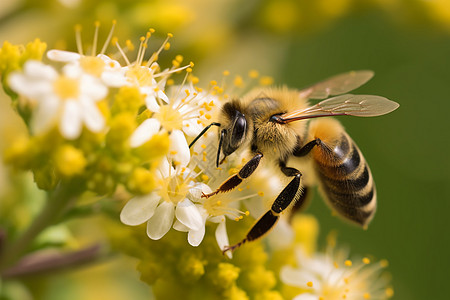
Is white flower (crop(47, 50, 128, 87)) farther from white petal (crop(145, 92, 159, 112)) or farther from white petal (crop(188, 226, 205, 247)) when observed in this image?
white petal (crop(188, 226, 205, 247))

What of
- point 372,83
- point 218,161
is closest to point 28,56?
point 218,161

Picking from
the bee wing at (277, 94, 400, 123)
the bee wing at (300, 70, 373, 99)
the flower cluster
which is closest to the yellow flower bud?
the flower cluster

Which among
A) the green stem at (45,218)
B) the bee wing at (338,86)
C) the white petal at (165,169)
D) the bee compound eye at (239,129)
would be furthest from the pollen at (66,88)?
the bee wing at (338,86)

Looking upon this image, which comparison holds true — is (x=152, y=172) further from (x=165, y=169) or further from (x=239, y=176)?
(x=239, y=176)

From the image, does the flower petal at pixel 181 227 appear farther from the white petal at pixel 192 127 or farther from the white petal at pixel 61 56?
the white petal at pixel 61 56

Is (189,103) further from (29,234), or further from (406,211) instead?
(406,211)

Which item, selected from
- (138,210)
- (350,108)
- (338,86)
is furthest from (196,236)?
(338,86)
